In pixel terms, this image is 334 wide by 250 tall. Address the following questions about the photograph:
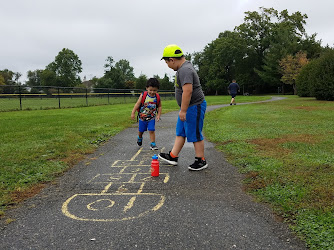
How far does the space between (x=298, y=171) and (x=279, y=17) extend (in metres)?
72.6

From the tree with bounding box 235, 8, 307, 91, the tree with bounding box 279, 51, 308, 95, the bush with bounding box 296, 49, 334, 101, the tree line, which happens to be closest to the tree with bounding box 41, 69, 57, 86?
the tree line

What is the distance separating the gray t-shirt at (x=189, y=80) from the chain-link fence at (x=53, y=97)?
673 inches

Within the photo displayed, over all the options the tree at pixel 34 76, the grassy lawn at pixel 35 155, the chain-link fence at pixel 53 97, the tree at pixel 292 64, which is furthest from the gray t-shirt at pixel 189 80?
the tree at pixel 34 76

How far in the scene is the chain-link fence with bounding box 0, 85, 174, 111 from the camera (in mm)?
19125

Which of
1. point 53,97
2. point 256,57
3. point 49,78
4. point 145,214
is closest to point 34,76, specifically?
point 49,78

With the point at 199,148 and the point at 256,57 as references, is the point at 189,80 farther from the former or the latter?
the point at 256,57

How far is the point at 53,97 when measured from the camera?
76.0 feet

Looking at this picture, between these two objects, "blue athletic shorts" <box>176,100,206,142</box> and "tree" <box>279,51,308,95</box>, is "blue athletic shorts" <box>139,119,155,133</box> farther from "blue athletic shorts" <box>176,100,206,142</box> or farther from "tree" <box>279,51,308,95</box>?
"tree" <box>279,51,308,95</box>

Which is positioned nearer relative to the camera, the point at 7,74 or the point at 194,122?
the point at 194,122

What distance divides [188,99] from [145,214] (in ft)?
6.73

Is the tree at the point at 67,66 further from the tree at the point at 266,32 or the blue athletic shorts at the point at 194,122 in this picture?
the blue athletic shorts at the point at 194,122

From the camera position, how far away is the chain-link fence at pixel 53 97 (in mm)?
19125

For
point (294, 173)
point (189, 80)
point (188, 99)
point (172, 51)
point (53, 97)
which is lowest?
point (294, 173)

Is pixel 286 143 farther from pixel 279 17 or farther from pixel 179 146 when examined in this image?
pixel 279 17
